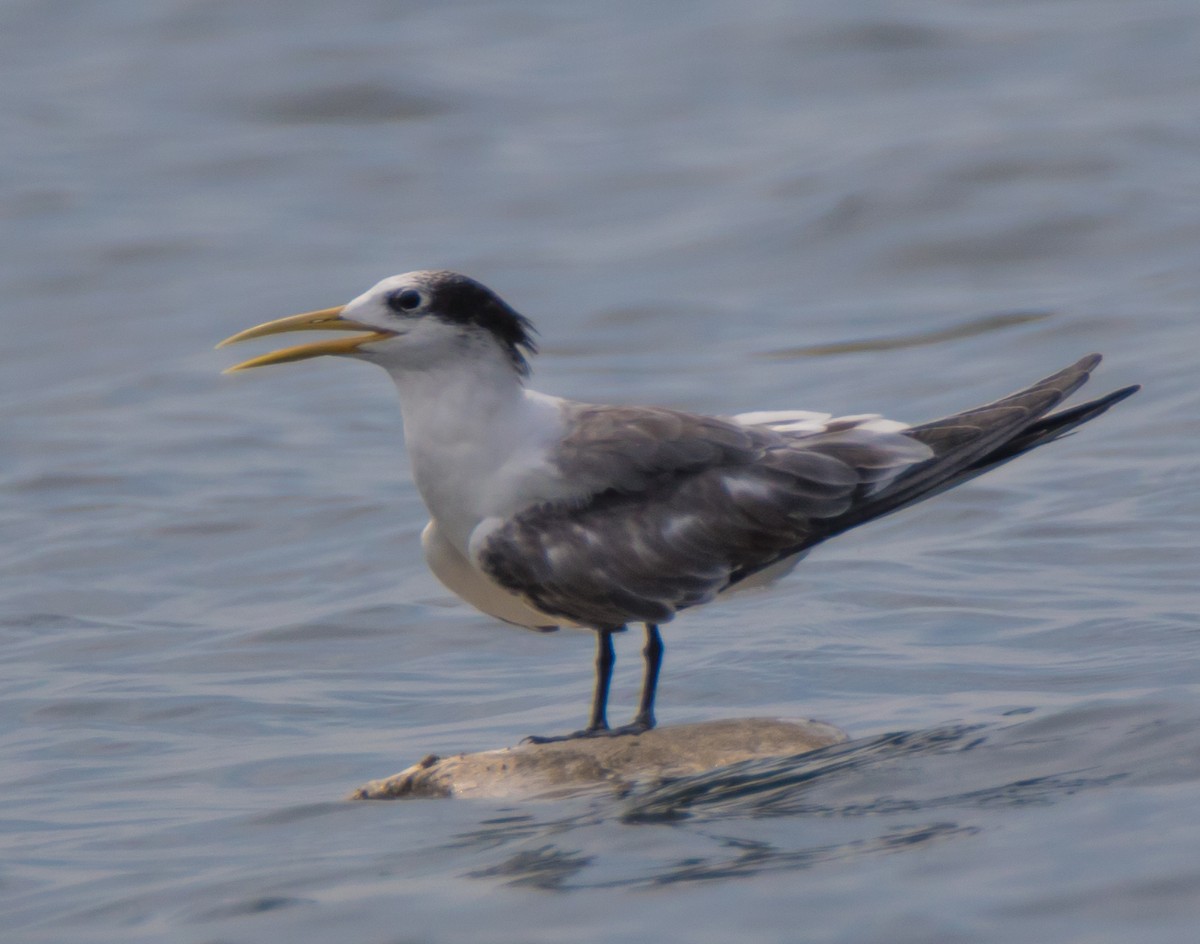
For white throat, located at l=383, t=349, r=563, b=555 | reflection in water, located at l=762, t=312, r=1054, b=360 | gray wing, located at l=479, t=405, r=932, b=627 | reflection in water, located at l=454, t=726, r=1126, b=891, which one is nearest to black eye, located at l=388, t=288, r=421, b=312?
white throat, located at l=383, t=349, r=563, b=555

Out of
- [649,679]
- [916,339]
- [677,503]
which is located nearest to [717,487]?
[677,503]

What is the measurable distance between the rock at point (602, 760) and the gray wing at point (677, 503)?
497 mm

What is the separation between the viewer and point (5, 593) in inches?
505

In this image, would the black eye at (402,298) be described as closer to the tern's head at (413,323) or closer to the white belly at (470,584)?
the tern's head at (413,323)

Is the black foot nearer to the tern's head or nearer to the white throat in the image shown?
the white throat

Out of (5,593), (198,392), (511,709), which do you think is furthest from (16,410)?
(511,709)

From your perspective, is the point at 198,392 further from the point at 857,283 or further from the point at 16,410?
the point at 857,283

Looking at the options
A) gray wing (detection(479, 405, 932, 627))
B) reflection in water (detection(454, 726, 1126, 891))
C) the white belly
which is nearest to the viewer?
reflection in water (detection(454, 726, 1126, 891))

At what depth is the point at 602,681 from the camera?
7.70m

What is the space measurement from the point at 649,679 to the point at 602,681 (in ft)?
0.61

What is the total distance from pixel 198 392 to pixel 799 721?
11079mm

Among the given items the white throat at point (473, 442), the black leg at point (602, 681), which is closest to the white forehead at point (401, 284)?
the white throat at point (473, 442)

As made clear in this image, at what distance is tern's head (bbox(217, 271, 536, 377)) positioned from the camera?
7.34 meters

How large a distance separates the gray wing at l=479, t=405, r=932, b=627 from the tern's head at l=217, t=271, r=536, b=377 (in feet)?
1.78
